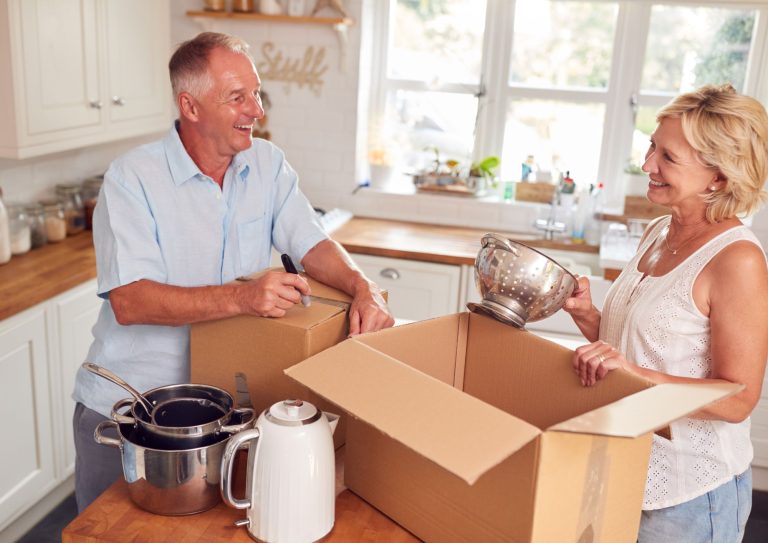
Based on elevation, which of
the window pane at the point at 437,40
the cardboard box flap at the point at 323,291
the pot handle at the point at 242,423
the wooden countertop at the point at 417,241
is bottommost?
the wooden countertop at the point at 417,241

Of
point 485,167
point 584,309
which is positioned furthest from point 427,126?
point 584,309

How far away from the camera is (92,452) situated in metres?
1.69

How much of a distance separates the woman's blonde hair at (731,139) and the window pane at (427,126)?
101 inches

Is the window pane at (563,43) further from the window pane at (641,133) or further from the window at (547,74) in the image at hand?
the window pane at (641,133)

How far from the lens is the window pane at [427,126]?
4.11m

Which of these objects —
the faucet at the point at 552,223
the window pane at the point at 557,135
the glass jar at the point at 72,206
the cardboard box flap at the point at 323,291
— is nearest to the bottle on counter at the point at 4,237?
the glass jar at the point at 72,206

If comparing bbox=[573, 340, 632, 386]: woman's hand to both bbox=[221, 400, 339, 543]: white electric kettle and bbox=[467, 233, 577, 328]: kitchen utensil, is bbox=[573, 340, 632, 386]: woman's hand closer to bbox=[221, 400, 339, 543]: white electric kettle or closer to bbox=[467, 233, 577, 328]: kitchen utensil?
bbox=[467, 233, 577, 328]: kitchen utensil

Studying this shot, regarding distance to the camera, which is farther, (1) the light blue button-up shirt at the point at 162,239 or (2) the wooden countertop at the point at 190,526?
(1) the light blue button-up shirt at the point at 162,239

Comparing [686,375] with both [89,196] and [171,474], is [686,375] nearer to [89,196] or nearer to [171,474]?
[171,474]

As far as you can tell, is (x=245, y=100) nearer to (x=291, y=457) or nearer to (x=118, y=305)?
(x=118, y=305)

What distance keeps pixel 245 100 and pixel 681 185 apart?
0.97 meters

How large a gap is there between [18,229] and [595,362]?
97.6 inches

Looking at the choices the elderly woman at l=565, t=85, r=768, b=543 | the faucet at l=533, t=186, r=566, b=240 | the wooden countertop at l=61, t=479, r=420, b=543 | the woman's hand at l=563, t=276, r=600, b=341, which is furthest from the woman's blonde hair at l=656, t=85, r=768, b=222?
the faucet at l=533, t=186, r=566, b=240

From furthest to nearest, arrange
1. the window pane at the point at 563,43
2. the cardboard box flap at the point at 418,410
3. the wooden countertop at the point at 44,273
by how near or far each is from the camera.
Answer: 1. the window pane at the point at 563,43
2. the wooden countertop at the point at 44,273
3. the cardboard box flap at the point at 418,410
